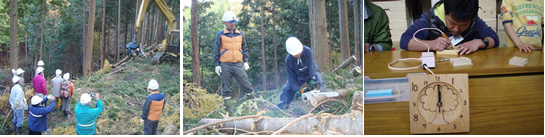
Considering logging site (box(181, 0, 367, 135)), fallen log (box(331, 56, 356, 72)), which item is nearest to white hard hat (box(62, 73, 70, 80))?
logging site (box(181, 0, 367, 135))

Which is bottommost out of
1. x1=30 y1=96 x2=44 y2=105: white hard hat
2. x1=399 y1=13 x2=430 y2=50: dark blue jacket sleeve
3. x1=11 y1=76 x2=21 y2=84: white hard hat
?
x1=30 y1=96 x2=44 y2=105: white hard hat

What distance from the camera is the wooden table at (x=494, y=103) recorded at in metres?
2.01

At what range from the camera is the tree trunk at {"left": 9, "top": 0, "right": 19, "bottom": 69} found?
10.8ft

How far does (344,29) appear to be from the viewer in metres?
3.32

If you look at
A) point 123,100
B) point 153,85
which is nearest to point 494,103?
point 153,85

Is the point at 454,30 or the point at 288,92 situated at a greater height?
the point at 454,30

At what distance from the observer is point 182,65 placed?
129 inches

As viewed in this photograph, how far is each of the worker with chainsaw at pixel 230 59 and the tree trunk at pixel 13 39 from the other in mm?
1424

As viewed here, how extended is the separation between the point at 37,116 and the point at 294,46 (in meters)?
Answer: 1.88

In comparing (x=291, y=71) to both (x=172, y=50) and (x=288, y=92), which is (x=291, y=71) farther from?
(x=172, y=50)

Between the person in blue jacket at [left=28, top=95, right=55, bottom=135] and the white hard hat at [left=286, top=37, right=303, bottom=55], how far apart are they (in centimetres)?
175

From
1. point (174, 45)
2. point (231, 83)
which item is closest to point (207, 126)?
point (231, 83)

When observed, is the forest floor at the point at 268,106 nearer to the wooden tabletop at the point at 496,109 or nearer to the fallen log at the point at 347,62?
the fallen log at the point at 347,62

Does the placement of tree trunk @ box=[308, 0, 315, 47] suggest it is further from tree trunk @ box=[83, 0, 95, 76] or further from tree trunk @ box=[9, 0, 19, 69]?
tree trunk @ box=[9, 0, 19, 69]
